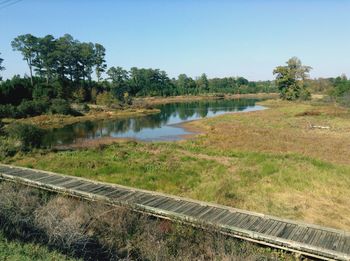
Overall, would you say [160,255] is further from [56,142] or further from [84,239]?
[56,142]

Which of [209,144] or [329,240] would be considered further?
[209,144]

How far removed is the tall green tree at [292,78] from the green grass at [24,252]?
74.7 meters

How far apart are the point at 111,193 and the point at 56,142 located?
2018 cm

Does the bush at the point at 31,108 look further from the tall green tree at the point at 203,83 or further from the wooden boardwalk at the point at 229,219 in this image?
the tall green tree at the point at 203,83

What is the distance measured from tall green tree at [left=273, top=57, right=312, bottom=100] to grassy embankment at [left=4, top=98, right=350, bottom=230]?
2108 inches

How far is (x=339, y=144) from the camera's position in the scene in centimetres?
2108

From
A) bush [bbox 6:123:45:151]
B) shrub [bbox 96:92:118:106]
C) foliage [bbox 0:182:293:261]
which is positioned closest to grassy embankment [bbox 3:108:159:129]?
shrub [bbox 96:92:118:106]

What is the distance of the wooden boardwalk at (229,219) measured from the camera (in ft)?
21.6

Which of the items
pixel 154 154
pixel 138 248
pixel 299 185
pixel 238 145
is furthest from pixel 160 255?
pixel 238 145

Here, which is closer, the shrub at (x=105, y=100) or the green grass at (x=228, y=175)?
the green grass at (x=228, y=175)

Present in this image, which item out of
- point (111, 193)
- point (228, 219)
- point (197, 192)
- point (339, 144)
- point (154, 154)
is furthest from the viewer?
point (339, 144)

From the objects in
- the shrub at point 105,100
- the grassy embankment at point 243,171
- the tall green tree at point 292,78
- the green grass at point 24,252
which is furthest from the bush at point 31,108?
the tall green tree at point 292,78

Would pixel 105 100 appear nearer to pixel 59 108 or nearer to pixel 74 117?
pixel 74 117

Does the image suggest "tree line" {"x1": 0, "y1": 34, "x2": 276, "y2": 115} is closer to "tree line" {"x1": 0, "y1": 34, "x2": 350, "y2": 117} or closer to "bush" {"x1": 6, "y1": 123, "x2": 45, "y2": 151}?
"tree line" {"x1": 0, "y1": 34, "x2": 350, "y2": 117}
